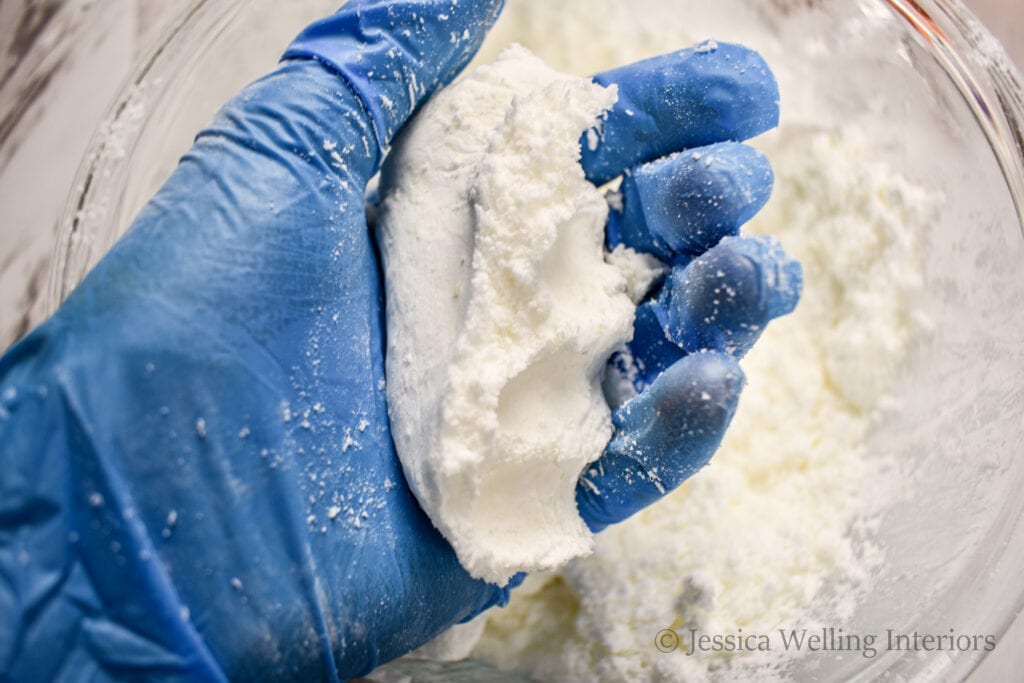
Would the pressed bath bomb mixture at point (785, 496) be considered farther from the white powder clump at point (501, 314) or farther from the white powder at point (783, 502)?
the white powder clump at point (501, 314)

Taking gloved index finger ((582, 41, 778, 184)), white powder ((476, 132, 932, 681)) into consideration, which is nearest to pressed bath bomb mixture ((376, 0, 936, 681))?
white powder ((476, 132, 932, 681))

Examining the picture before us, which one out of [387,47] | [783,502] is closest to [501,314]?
[387,47]

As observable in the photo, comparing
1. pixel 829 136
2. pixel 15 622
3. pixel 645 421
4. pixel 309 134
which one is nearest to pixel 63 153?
pixel 309 134

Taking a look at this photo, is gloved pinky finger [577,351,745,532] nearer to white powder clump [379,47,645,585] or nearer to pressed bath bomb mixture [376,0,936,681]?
white powder clump [379,47,645,585]

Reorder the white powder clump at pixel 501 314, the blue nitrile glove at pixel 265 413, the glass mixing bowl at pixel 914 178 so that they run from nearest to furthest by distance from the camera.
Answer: the blue nitrile glove at pixel 265 413 → the white powder clump at pixel 501 314 → the glass mixing bowl at pixel 914 178

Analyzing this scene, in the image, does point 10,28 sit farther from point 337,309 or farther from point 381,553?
point 381,553

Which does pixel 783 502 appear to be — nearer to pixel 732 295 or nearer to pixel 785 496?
pixel 785 496

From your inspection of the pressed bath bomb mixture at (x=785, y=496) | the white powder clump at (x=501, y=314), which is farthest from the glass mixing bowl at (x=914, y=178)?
the white powder clump at (x=501, y=314)
